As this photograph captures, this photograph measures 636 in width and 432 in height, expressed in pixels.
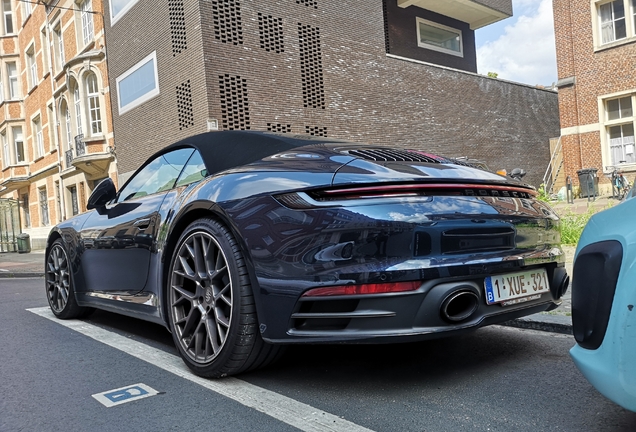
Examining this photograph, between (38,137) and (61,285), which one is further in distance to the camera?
(38,137)

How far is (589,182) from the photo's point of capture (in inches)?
641

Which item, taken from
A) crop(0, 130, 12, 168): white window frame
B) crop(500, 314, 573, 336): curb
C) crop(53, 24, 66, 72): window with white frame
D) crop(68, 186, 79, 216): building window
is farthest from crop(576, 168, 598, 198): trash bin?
crop(0, 130, 12, 168): white window frame

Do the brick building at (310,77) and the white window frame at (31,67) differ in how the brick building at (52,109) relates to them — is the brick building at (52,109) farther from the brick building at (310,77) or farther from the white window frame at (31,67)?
the brick building at (310,77)

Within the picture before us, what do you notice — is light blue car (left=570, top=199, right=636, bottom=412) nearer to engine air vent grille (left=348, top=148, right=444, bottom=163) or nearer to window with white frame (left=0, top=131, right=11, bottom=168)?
engine air vent grille (left=348, top=148, right=444, bottom=163)

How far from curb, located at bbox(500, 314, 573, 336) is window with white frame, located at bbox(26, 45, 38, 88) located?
28727 mm

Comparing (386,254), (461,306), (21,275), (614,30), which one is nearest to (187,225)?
(386,254)

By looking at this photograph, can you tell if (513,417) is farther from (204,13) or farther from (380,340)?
(204,13)

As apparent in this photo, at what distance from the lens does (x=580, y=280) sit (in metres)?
1.83

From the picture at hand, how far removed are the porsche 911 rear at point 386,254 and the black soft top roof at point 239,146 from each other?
0.47m

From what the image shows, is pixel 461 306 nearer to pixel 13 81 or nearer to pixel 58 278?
pixel 58 278

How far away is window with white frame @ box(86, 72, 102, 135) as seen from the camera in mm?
20344

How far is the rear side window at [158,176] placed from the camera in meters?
3.64

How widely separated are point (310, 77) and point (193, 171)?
14.5m

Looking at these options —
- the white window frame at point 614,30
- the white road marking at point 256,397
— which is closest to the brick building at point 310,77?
the white window frame at point 614,30
